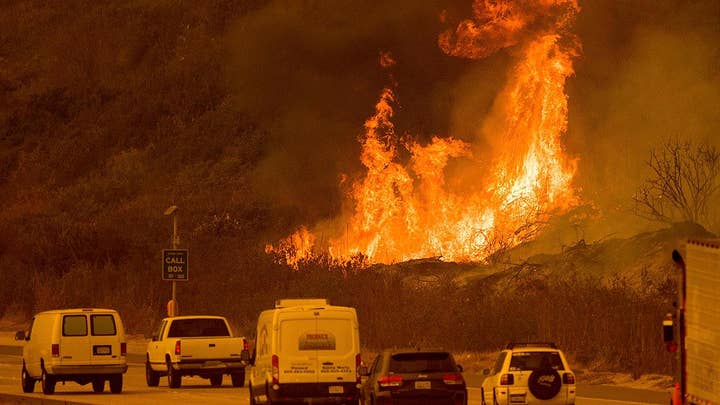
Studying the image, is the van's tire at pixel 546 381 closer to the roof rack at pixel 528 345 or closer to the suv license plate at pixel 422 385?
the roof rack at pixel 528 345

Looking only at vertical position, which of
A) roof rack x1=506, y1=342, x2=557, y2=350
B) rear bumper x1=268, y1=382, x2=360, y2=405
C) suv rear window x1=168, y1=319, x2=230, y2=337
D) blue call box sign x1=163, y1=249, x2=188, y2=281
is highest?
blue call box sign x1=163, y1=249, x2=188, y2=281

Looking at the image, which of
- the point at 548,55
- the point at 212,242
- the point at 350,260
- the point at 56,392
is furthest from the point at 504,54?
the point at 56,392

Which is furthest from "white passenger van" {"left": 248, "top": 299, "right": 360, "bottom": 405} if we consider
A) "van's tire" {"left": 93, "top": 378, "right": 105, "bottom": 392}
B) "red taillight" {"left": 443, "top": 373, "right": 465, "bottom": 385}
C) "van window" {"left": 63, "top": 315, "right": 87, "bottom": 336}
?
"van's tire" {"left": 93, "top": 378, "right": 105, "bottom": 392}

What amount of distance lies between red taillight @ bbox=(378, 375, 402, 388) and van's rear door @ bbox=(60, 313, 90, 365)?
9.68m

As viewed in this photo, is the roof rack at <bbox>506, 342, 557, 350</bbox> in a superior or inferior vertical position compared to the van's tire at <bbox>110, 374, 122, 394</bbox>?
superior

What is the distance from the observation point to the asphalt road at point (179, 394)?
28297mm

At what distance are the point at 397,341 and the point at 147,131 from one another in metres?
46.5

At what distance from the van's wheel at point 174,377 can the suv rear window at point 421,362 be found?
10.0 m

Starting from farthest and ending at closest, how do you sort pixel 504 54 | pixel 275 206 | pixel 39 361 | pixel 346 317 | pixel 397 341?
pixel 275 206
pixel 504 54
pixel 397 341
pixel 39 361
pixel 346 317

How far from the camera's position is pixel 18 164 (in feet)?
290

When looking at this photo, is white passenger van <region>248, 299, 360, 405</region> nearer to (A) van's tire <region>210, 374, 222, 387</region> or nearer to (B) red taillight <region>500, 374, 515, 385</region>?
(B) red taillight <region>500, 374, 515, 385</region>

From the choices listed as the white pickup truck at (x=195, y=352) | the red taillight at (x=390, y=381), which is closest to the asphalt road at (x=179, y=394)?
the white pickup truck at (x=195, y=352)

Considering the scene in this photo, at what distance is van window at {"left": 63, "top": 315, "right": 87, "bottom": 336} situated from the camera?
31453mm

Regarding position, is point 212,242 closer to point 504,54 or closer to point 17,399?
point 504,54
